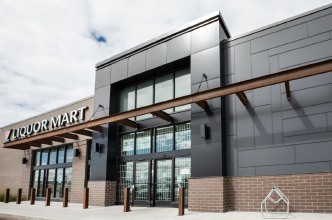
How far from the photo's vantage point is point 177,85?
1350cm

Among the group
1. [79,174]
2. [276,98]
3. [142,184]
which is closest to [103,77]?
[79,174]

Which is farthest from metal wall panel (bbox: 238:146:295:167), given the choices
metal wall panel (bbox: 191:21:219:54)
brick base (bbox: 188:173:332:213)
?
metal wall panel (bbox: 191:21:219:54)

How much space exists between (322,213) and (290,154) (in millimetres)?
1844

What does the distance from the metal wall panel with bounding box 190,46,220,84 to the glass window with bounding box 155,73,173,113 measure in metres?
1.76

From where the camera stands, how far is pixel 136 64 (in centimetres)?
1459

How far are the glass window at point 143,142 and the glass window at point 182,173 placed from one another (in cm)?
189

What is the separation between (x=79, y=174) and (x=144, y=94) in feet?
19.0

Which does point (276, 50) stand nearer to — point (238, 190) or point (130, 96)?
point (238, 190)

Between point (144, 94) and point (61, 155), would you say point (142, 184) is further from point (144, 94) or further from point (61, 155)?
point (61, 155)

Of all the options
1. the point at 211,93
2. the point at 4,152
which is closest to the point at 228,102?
the point at 211,93

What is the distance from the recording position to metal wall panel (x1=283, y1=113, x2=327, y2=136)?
30.6ft

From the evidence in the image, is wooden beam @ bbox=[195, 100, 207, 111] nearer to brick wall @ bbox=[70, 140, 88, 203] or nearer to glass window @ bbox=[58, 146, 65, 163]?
brick wall @ bbox=[70, 140, 88, 203]

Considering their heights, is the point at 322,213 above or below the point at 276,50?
below

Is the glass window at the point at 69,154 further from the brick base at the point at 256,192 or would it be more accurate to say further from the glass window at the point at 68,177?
the brick base at the point at 256,192
